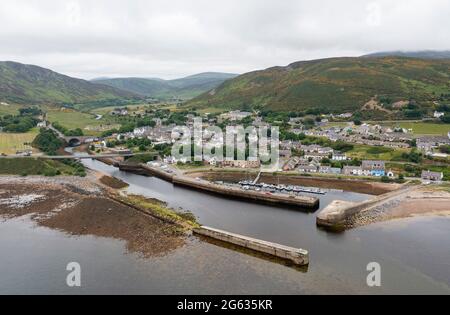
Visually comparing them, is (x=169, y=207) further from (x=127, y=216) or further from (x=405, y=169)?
(x=405, y=169)

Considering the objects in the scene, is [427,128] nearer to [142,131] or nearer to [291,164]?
[291,164]

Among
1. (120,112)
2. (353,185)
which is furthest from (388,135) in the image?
(120,112)

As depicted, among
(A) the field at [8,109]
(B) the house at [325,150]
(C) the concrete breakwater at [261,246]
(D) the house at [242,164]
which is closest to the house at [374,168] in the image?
(B) the house at [325,150]

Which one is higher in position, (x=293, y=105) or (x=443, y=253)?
(x=293, y=105)

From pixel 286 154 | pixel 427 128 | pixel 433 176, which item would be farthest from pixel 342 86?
pixel 433 176

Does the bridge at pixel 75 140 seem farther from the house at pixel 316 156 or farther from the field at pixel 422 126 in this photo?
the field at pixel 422 126

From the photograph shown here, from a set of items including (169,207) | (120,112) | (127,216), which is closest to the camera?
(127,216)
